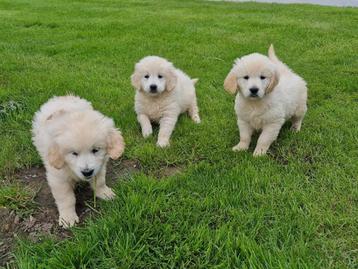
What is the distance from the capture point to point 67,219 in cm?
298

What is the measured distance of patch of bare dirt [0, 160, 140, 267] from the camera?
286 cm

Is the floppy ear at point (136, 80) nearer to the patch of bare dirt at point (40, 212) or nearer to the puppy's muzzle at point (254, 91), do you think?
the patch of bare dirt at point (40, 212)

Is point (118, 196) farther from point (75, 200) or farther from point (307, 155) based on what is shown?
point (307, 155)

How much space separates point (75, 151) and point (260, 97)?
5.70ft

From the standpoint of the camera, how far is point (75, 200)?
10.4 feet

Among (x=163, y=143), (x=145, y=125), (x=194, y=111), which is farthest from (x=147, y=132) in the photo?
(x=194, y=111)

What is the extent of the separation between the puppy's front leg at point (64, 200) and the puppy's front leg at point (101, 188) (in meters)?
0.17

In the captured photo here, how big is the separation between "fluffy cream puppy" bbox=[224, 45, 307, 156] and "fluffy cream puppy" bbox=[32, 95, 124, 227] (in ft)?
4.33

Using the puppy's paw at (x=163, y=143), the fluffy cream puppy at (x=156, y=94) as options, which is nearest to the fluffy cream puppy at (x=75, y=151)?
the puppy's paw at (x=163, y=143)

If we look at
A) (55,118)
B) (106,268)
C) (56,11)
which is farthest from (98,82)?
(56,11)

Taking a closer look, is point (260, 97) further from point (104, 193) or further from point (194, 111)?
point (104, 193)

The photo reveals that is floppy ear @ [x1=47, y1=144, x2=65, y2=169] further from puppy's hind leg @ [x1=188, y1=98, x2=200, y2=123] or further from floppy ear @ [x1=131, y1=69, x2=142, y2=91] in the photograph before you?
puppy's hind leg @ [x1=188, y1=98, x2=200, y2=123]

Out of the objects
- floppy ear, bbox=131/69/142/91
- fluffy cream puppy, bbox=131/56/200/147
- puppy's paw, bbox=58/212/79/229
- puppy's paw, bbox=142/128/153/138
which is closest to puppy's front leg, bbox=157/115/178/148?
fluffy cream puppy, bbox=131/56/200/147

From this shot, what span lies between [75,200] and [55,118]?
1.98 feet
